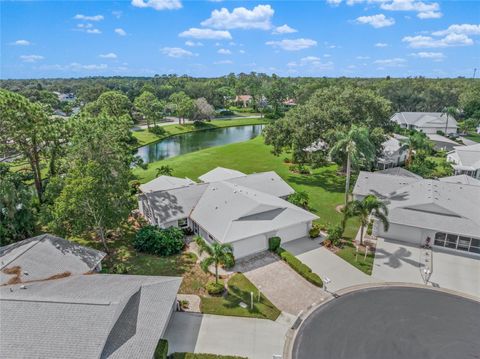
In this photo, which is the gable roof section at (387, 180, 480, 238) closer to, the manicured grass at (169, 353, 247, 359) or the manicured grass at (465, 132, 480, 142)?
the manicured grass at (169, 353, 247, 359)

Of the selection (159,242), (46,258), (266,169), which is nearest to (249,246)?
(159,242)

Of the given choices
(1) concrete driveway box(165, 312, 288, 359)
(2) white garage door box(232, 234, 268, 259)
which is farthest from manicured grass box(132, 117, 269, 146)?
(1) concrete driveway box(165, 312, 288, 359)

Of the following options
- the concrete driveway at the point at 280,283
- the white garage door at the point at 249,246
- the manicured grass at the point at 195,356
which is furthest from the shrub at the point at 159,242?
the manicured grass at the point at 195,356

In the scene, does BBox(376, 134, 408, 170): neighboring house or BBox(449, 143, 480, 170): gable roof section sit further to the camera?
BBox(376, 134, 408, 170): neighboring house

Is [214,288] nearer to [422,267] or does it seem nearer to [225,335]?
[225,335]

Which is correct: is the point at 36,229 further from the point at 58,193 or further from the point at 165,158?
the point at 165,158
